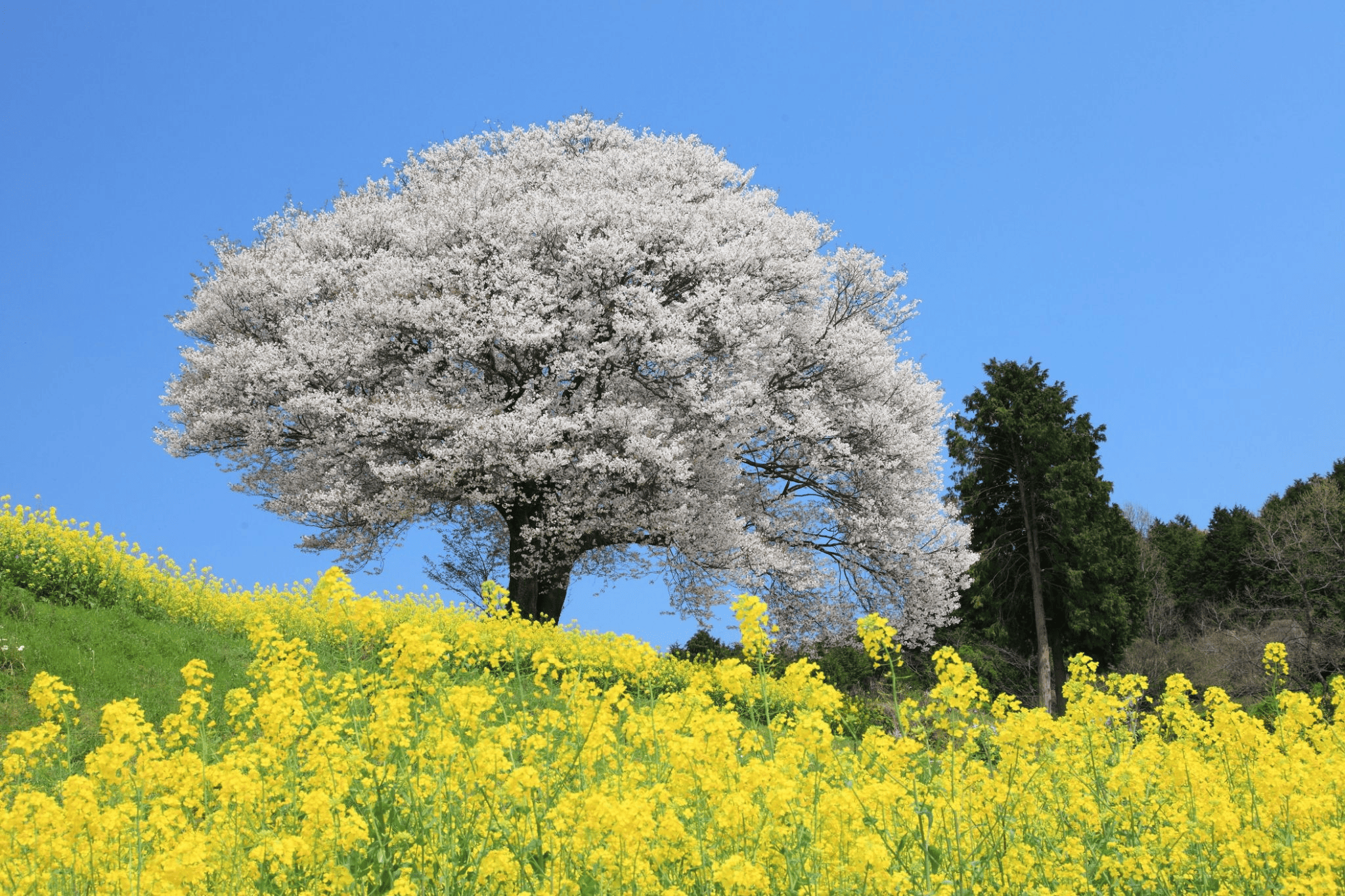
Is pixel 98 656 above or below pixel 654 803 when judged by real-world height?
above

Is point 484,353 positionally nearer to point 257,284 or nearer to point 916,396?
point 257,284

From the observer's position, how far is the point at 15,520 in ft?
43.0

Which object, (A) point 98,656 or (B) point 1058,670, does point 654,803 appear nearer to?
(A) point 98,656

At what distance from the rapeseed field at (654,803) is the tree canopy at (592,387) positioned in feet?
31.9

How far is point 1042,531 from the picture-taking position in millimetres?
25828

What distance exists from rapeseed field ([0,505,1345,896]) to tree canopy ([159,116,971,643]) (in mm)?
9732

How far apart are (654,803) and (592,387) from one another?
516 inches

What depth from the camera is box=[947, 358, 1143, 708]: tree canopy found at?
79.9 ft

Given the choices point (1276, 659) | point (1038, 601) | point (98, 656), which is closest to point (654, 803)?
point (1276, 659)

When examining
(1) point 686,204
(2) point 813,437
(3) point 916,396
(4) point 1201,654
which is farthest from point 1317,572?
(1) point 686,204

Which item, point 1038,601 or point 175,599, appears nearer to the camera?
point 175,599

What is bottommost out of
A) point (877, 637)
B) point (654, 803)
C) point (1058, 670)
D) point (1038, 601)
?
point (654, 803)

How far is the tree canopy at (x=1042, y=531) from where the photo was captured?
79.9 ft

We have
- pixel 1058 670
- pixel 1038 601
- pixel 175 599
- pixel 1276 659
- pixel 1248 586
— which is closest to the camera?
pixel 1276 659
